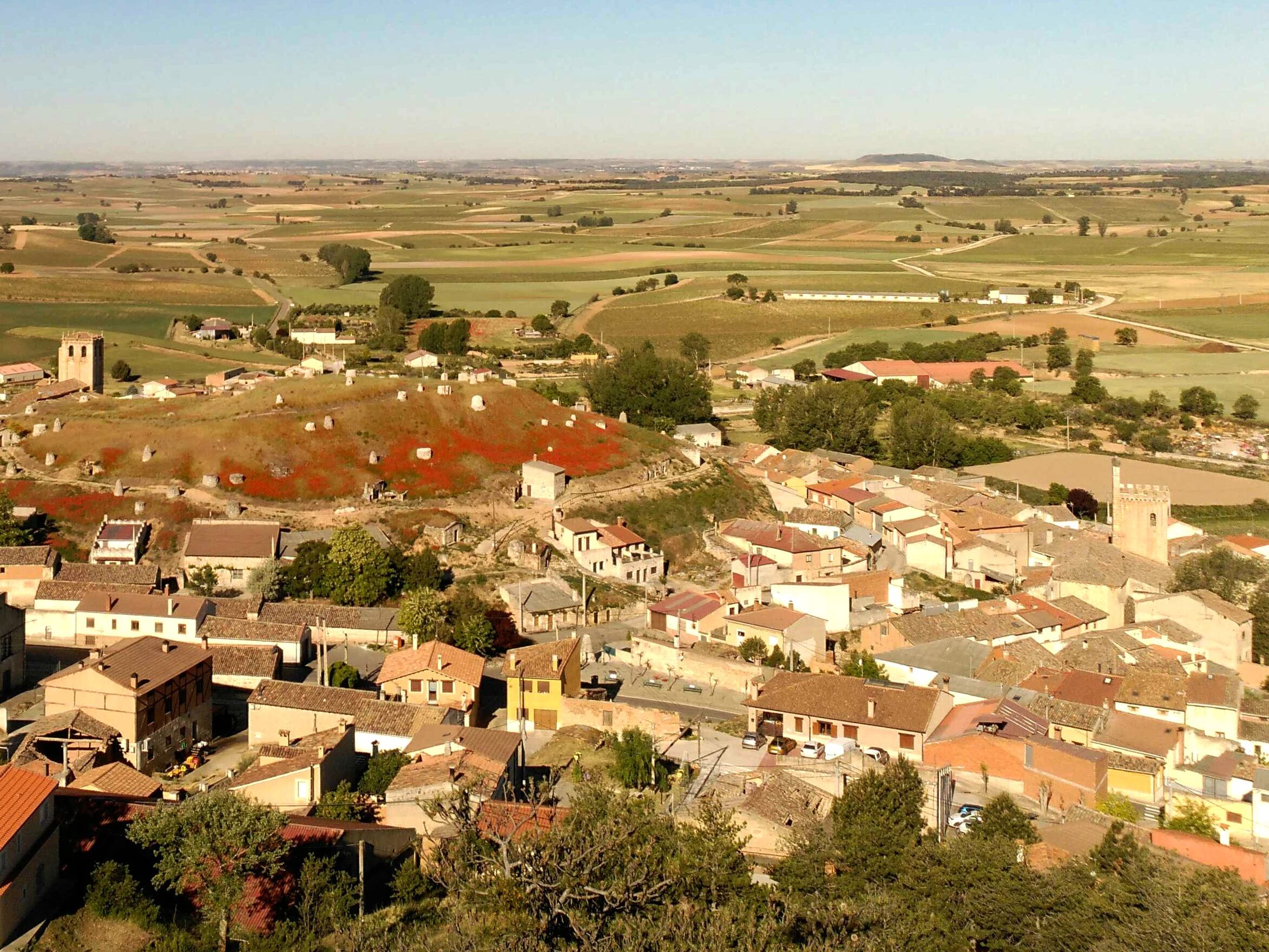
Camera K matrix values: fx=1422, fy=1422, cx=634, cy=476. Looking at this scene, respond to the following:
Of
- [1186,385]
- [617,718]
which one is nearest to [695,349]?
[1186,385]

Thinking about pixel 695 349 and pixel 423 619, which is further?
pixel 695 349

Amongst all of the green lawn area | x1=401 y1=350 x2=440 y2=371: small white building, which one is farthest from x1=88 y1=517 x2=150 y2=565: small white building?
the green lawn area

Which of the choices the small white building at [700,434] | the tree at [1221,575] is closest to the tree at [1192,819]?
the tree at [1221,575]

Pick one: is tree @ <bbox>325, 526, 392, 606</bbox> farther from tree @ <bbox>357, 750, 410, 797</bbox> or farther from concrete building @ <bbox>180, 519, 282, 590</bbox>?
tree @ <bbox>357, 750, 410, 797</bbox>

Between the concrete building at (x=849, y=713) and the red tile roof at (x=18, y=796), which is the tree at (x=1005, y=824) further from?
the red tile roof at (x=18, y=796)

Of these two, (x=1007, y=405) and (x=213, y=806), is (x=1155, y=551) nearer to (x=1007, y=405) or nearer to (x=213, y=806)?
(x=1007, y=405)

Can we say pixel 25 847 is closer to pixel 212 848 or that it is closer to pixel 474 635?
pixel 212 848

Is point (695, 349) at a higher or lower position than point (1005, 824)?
higher
